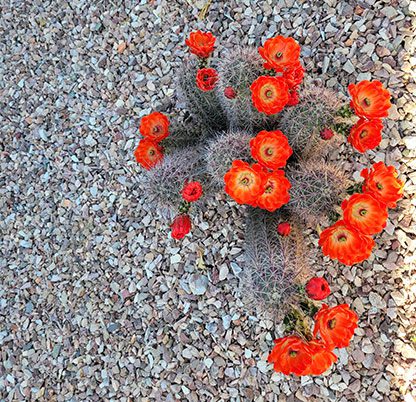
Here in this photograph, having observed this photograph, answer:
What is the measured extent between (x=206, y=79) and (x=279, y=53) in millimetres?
399

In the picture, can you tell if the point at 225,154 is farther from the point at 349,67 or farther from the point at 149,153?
the point at 349,67

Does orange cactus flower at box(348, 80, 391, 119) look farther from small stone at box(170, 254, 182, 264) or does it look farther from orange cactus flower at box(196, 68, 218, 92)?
small stone at box(170, 254, 182, 264)

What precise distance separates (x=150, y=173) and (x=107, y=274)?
817mm

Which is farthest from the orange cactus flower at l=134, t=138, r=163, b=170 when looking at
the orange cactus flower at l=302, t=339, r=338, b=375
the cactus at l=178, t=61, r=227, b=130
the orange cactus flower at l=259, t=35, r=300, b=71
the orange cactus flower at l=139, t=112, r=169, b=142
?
the orange cactus flower at l=302, t=339, r=338, b=375

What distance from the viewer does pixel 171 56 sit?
9.33ft

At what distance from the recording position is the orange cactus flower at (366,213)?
5.36ft

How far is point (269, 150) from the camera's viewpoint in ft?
5.70

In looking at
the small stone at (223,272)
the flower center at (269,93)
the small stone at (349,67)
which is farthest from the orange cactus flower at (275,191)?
the small stone at (349,67)

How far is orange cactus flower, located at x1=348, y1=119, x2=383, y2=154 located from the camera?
5.91ft

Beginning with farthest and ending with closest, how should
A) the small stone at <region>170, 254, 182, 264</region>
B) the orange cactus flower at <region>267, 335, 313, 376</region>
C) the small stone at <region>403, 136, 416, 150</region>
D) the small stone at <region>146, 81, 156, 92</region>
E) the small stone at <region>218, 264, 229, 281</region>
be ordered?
the small stone at <region>146, 81, 156, 92</region> < the small stone at <region>170, 254, 182, 264</region> < the small stone at <region>218, 264, 229, 281</region> < the small stone at <region>403, 136, 416, 150</region> < the orange cactus flower at <region>267, 335, 313, 376</region>

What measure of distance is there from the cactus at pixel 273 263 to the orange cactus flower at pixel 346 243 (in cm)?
20

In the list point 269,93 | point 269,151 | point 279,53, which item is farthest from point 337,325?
point 279,53

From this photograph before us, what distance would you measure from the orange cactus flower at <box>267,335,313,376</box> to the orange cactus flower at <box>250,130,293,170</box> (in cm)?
60

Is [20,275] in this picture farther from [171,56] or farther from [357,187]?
[357,187]
